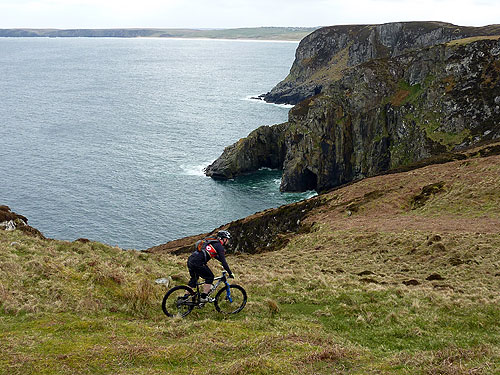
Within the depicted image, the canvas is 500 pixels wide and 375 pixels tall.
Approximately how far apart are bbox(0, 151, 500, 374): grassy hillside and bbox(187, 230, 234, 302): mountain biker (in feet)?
4.07

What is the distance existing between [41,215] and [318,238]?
193ft

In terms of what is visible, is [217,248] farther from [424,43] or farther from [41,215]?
[424,43]

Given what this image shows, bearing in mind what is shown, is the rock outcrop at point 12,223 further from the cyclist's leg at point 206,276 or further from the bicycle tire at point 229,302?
the cyclist's leg at point 206,276

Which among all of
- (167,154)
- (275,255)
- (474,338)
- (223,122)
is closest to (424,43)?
(223,122)

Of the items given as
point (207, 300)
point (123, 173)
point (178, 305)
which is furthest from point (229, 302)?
point (123, 173)

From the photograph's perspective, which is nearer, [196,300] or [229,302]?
[196,300]

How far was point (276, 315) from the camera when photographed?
17.1 m

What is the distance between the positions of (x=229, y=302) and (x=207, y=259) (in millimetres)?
2576

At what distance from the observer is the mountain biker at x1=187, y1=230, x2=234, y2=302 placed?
15.7 m

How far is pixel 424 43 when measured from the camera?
589 feet

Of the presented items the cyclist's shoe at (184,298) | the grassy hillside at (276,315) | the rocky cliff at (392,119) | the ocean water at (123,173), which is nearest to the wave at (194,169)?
the ocean water at (123,173)

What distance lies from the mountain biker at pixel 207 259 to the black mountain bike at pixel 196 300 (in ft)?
0.75

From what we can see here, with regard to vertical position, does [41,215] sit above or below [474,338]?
below

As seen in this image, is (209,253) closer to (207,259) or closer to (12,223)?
(207,259)
